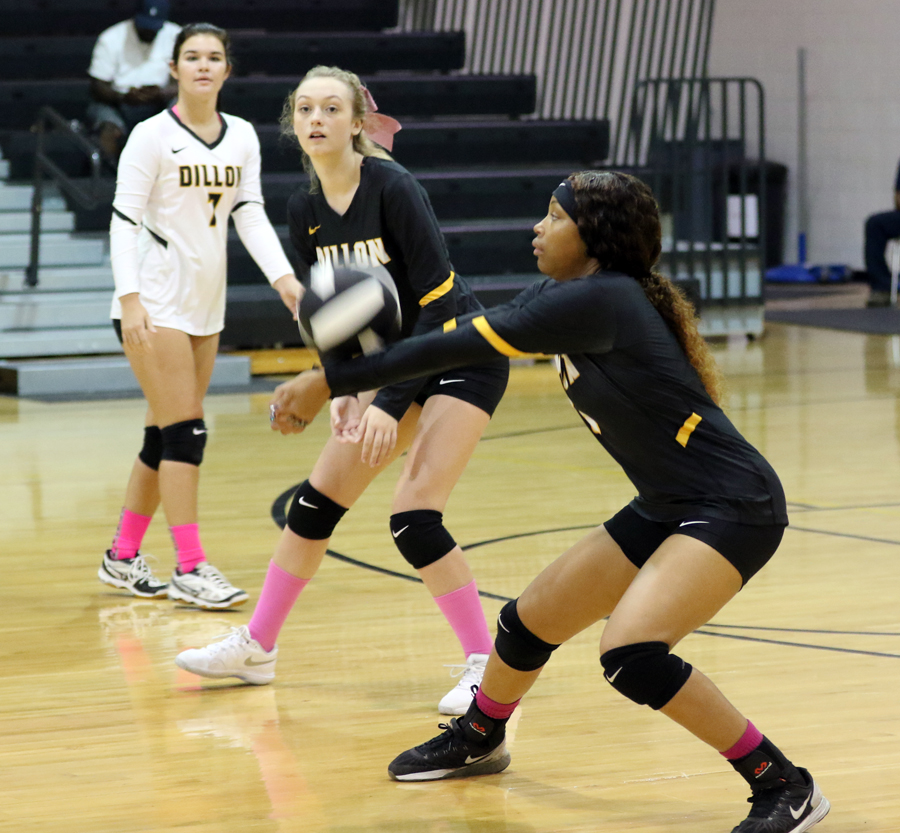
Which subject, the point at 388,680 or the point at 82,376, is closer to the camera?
the point at 388,680

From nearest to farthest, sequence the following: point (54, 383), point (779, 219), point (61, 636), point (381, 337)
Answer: point (381, 337) → point (61, 636) → point (54, 383) → point (779, 219)

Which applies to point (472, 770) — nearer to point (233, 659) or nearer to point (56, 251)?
point (233, 659)

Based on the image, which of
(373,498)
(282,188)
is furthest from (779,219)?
(373,498)

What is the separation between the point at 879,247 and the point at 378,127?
31.0 feet

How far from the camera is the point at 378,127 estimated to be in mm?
3088

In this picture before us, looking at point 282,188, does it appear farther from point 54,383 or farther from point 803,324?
point 803,324

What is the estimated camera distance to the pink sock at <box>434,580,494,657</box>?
292cm

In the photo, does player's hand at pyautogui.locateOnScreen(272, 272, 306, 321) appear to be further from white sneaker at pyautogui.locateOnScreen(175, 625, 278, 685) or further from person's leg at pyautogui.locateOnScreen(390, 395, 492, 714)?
white sneaker at pyautogui.locateOnScreen(175, 625, 278, 685)

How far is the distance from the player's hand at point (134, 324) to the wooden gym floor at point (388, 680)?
68cm

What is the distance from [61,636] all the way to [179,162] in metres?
1.21

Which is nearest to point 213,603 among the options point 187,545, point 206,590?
point 206,590

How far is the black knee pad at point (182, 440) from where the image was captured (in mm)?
3701

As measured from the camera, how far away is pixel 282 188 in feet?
31.4

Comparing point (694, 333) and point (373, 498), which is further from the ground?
point (694, 333)
